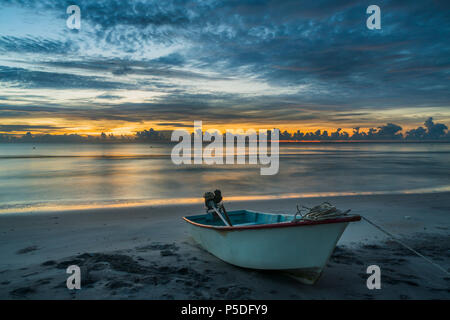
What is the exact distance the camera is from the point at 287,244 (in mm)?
5586

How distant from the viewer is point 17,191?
1881 cm

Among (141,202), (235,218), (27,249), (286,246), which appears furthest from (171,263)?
(141,202)

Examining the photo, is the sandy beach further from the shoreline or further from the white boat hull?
the shoreline

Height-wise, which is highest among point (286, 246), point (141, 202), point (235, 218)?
point (286, 246)

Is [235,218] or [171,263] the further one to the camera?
[235,218]

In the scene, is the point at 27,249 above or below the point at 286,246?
below

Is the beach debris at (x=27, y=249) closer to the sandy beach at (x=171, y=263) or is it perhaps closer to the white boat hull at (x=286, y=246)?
the sandy beach at (x=171, y=263)

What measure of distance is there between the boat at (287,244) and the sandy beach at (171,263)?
0.34 metres

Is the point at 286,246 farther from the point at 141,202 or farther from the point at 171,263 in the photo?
the point at 141,202

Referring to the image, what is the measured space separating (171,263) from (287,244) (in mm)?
3026

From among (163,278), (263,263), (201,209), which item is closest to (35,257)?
(163,278)

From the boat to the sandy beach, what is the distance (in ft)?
1.12

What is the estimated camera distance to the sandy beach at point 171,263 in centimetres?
550

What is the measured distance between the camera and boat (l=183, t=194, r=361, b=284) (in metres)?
5.30
